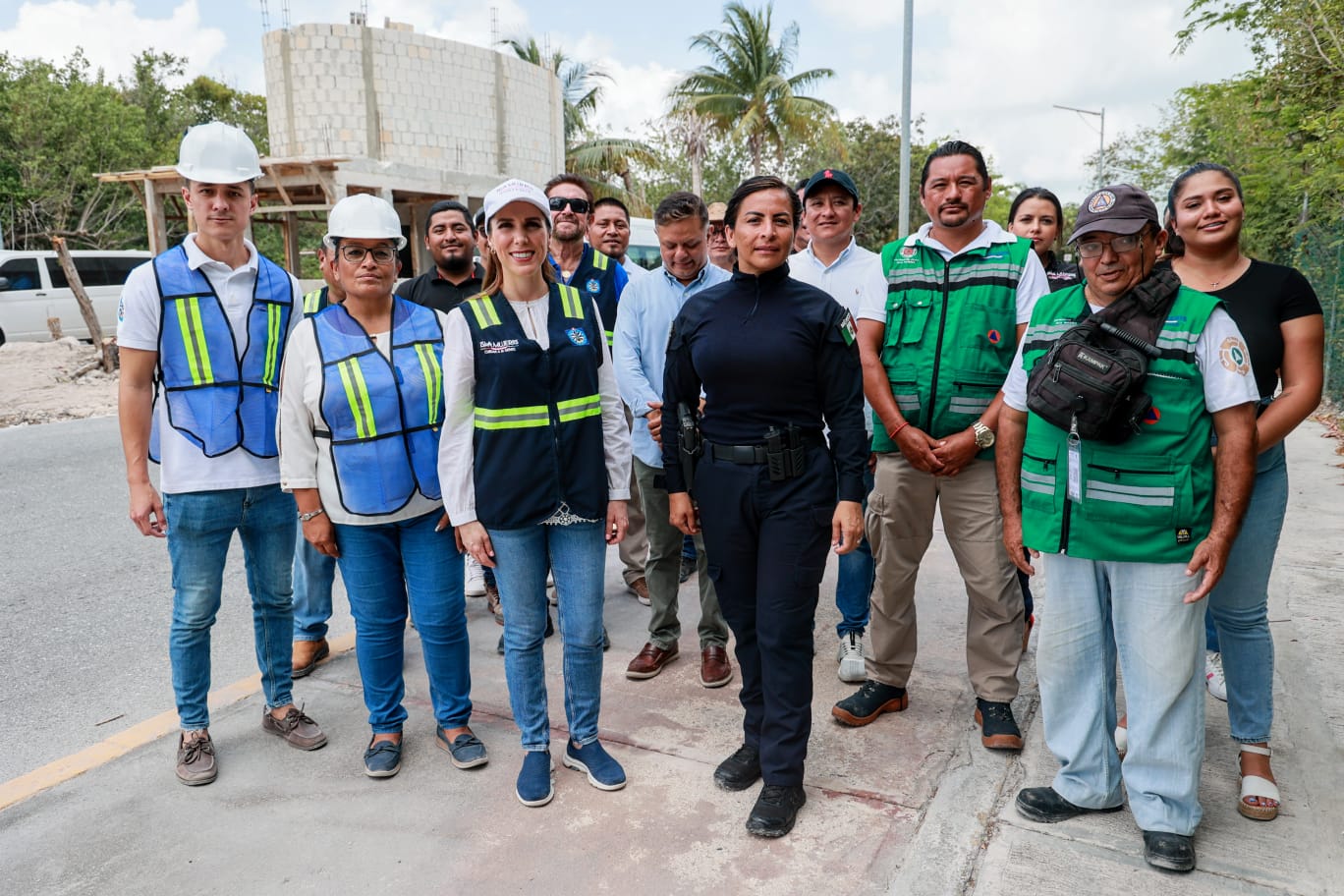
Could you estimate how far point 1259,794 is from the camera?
3.00 metres

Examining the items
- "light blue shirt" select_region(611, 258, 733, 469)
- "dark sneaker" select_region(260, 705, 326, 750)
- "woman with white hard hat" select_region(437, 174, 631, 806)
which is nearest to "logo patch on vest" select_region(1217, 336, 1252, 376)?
"woman with white hard hat" select_region(437, 174, 631, 806)

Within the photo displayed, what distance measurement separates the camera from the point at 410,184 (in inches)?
779

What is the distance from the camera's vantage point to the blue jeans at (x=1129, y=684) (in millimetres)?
2762

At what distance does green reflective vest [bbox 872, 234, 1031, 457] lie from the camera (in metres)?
3.51

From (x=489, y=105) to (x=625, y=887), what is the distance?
70.2ft

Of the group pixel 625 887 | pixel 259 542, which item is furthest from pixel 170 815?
pixel 625 887

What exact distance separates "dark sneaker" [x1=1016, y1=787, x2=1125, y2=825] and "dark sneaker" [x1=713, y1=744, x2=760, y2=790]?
0.88 metres

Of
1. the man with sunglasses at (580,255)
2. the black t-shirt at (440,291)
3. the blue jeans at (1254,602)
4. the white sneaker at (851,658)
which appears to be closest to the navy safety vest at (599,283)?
the man with sunglasses at (580,255)

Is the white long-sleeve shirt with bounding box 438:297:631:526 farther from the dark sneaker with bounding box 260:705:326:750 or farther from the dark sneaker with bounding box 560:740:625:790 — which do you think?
the dark sneaker with bounding box 260:705:326:750

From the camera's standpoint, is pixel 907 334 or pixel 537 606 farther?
pixel 907 334

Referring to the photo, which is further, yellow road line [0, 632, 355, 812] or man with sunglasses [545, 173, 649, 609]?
man with sunglasses [545, 173, 649, 609]

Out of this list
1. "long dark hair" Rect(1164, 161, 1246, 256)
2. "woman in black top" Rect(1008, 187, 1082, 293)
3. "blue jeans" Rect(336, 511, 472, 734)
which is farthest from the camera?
"woman in black top" Rect(1008, 187, 1082, 293)

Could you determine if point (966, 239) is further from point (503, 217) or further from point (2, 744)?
point (2, 744)

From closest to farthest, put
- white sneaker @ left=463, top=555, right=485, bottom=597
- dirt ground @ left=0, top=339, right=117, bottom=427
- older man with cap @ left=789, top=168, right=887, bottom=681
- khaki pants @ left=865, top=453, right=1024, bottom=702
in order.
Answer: khaki pants @ left=865, top=453, right=1024, bottom=702 < older man with cap @ left=789, top=168, right=887, bottom=681 < white sneaker @ left=463, top=555, right=485, bottom=597 < dirt ground @ left=0, top=339, right=117, bottom=427
